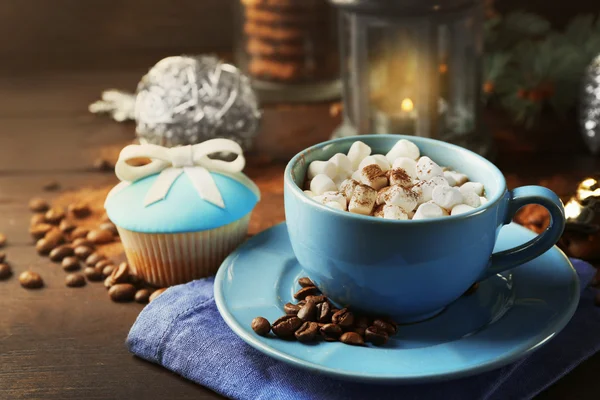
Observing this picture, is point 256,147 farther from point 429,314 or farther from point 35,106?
point 429,314

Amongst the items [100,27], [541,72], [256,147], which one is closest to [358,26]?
[256,147]

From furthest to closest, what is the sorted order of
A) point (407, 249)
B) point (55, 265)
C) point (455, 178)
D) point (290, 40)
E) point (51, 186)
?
point (290, 40), point (51, 186), point (55, 265), point (455, 178), point (407, 249)

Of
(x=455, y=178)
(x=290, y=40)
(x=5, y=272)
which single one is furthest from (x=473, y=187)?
(x=290, y=40)

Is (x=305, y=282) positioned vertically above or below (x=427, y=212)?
below

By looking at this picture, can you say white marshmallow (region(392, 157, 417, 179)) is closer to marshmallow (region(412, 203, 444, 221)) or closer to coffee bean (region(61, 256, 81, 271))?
marshmallow (region(412, 203, 444, 221))

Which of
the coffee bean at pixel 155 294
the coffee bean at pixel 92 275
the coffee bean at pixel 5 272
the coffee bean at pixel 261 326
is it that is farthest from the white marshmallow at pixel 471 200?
the coffee bean at pixel 5 272

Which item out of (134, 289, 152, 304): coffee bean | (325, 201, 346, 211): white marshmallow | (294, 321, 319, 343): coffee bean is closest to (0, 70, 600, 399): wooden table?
(134, 289, 152, 304): coffee bean

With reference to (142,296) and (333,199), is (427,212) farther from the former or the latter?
(142,296)
